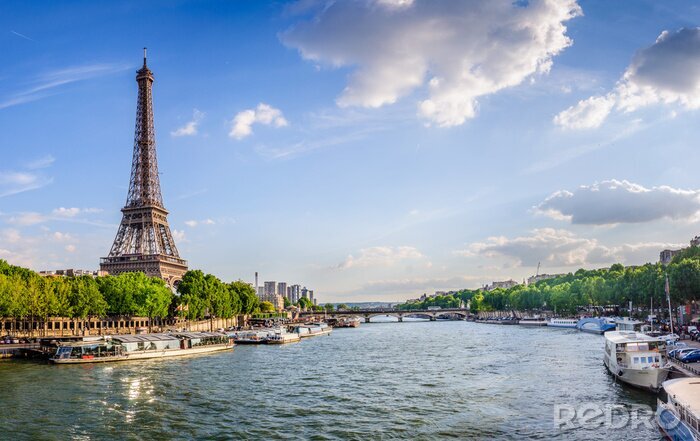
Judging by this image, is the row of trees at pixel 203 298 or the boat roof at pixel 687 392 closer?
the boat roof at pixel 687 392

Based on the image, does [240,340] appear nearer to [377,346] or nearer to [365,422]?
[377,346]

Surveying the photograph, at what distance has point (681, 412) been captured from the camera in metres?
27.7

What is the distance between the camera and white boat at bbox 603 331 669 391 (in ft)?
143

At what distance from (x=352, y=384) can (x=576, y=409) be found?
1967cm

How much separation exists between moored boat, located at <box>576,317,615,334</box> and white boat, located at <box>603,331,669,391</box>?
69.0m

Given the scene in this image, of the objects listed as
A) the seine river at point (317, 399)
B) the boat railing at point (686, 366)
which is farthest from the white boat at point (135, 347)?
the boat railing at point (686, 366)

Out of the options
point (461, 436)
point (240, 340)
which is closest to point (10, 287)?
point (240, 340)

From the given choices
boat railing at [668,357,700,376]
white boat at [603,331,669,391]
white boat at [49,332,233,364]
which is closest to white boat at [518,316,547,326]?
→ white boat at [49,332,233,364]

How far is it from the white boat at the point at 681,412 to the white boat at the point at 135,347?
58891mm

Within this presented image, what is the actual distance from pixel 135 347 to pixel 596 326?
3670 inches

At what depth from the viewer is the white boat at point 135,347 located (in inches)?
2645

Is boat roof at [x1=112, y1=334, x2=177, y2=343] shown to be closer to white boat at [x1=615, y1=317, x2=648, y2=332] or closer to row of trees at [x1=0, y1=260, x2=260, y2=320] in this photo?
row of trees at [x1=0, y1=260, x2=260, y2=320]

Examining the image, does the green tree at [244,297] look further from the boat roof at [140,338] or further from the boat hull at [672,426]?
the boat hull at [672,426]

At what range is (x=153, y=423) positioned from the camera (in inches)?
1419
